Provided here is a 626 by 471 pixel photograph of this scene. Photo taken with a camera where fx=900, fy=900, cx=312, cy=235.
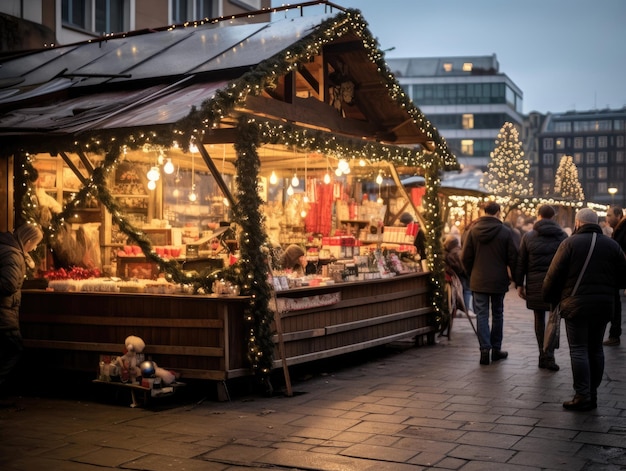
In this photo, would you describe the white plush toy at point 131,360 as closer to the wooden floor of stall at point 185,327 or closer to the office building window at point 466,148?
the wooden floor of stall at point 185,327

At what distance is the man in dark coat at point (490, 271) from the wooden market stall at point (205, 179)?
1434 millimetres

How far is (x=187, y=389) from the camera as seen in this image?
10055 millimetres

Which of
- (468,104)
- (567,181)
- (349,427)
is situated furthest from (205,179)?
(468,104)

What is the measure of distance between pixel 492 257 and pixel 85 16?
1175cm

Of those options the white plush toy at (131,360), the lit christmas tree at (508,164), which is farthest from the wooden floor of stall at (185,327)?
the lit christmas tree at (508,164)

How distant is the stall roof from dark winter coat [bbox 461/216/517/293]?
2578mm

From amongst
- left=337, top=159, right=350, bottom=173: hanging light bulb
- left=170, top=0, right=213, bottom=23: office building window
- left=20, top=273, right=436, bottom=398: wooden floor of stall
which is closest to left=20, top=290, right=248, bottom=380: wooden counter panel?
left=20, top=273, right=436, bottom=398: wooden floor of stall

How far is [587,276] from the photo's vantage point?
859 centimetres

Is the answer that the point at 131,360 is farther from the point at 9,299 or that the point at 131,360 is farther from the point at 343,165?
the point at 343,165

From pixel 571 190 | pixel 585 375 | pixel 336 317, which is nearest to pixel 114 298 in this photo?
pixel 336 317

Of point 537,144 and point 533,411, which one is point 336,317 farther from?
point 537,144

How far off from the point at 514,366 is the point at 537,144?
11871 centimetres

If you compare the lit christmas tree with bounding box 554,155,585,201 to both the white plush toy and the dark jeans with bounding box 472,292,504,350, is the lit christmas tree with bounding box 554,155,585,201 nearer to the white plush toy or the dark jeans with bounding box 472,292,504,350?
the dark jeans with bounding box 472,292,504,350

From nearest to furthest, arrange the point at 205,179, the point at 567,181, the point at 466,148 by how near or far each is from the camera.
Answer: the point at 205,179 < the point at 567,181 < the point at 466,148
